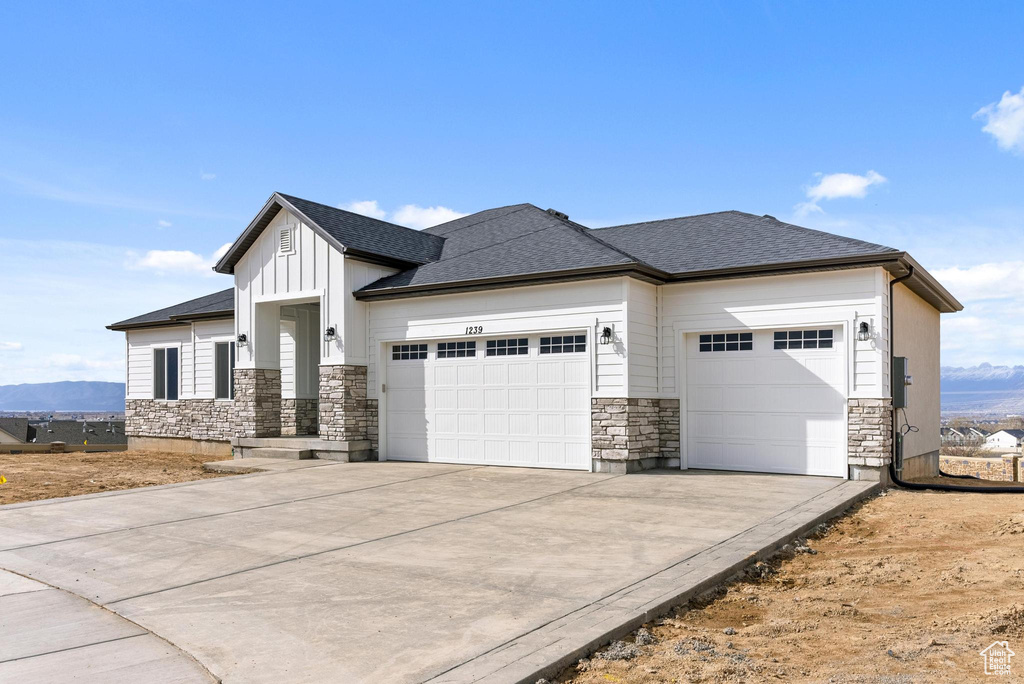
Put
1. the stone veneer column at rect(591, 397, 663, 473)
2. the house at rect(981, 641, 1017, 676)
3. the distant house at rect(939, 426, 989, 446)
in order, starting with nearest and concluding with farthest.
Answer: the house at rect(981, 641, 1017, 676) < the stone veneer column at rect(591, 397, 663, 473) < the distant house at rect(939, 426, 989, 446)

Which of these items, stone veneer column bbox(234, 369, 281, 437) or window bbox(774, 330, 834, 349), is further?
stone veneer column bbox(234, 369, 281, 437)

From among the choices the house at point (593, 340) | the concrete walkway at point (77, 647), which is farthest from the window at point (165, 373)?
the concrete walkway at point (77, 647)

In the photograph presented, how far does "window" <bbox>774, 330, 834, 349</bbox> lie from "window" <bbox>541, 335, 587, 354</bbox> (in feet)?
11.2

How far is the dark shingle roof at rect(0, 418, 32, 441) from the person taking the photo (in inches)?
1684

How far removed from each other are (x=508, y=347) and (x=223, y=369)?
973cm

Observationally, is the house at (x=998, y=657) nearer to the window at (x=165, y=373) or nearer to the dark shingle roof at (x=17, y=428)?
the window at (x=165, y=373)

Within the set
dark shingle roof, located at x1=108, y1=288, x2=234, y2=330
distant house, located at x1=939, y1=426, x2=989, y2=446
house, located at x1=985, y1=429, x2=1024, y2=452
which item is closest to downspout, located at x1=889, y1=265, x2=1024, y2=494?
dark shingle roof, located at x1=108, y1=288, x2=234, y2=330

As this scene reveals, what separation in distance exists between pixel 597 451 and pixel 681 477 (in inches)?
62.0

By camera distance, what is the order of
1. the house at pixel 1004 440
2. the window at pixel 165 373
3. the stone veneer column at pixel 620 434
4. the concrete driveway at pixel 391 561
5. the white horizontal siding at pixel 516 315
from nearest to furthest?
the concrete driveway at pixel 391 561
the stone veneer column at pixel 620 434
the white horizontal siding at pixel 516 315
the window at pixel 165 373
the house at pixel 1004 440

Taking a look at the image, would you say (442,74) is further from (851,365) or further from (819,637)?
(819,637)

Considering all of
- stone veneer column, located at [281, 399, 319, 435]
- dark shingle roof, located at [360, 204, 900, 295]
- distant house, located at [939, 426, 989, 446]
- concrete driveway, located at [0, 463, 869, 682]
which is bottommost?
distant house, located at [939, 426, 989, 446]

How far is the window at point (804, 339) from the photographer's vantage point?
13258 mm

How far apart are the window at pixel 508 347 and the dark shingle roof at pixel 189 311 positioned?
848cm

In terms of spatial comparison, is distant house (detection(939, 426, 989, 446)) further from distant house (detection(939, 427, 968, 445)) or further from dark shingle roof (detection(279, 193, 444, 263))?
dark shingle roof (detection(279, 193, 444, 263))
